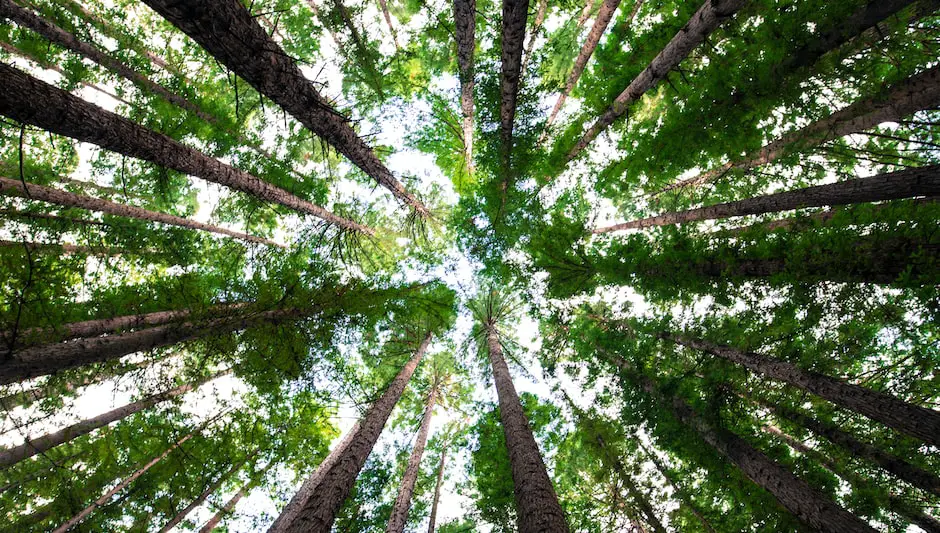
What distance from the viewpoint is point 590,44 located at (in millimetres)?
9719

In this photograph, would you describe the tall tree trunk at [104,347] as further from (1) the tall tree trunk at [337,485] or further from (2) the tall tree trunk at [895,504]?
(2) the tall tree trunk at [895,504]

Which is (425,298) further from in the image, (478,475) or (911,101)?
(911,101)

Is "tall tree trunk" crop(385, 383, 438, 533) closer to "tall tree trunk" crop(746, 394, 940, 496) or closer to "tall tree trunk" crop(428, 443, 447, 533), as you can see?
"tall tree trunk" crop(428, 443, 447, 533)

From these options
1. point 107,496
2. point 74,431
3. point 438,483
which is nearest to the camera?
point 74,431

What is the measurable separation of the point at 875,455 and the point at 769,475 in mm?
2041

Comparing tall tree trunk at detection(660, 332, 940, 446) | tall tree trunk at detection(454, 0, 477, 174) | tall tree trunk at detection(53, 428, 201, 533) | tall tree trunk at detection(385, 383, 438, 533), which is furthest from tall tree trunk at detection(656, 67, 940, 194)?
tall tree trunk at detection(53, 428, 201, 533)

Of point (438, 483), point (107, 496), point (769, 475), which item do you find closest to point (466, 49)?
point (769, 475)

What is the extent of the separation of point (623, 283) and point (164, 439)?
387 inches

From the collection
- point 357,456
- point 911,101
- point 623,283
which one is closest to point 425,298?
point 357,456

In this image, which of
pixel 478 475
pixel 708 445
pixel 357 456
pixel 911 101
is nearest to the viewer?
pixel 911 101

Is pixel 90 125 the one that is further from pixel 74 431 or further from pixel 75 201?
pixel 74 431

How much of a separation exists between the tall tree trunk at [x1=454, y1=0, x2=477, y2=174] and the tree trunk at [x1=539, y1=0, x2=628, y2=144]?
212 centimetres

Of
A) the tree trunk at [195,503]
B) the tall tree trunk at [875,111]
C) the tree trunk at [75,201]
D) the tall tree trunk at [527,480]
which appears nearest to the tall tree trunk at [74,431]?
the tree trunk at [195,503]

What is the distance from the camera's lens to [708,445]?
25.1ft
